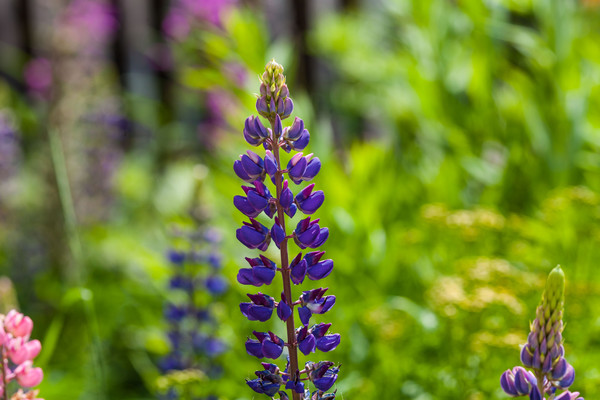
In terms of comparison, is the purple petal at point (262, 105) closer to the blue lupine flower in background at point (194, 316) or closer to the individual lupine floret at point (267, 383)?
the individual lupine floret at point (267, 383)

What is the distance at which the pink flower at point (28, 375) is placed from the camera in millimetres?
674

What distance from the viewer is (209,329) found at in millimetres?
1358

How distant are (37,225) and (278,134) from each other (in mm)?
2481

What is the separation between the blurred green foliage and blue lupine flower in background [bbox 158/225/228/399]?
0.08m

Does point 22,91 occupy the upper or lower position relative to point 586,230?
upper

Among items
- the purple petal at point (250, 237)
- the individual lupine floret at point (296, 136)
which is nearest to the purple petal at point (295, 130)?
the individual lupine floret at point (296, 136)

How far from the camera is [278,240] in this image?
0.63 meters

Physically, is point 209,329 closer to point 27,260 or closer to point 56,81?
point 27,260

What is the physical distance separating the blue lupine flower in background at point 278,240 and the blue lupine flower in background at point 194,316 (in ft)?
2.16

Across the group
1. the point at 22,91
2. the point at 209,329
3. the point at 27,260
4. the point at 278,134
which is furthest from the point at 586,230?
the point at 22,91

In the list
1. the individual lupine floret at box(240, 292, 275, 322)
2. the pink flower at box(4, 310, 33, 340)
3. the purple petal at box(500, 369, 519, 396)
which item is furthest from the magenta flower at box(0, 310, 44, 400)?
the purple petal at box(500, 369, 519, 396)

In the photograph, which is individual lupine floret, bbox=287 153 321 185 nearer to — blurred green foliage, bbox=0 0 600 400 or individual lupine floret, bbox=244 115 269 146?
individual lupine floret, bbox=244 115 269 146

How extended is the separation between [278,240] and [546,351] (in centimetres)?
24

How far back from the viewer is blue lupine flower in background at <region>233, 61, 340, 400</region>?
0.63 metres
